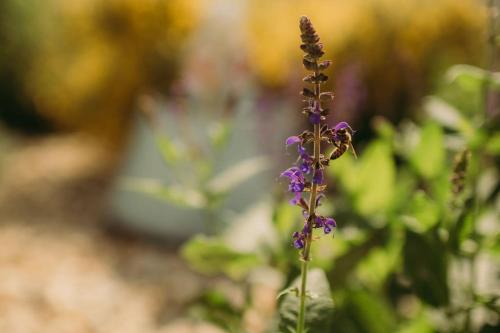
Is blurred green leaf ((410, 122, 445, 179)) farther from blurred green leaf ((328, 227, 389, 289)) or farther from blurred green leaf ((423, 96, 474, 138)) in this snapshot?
blurred green leaf ((328, 227, 389, 289))

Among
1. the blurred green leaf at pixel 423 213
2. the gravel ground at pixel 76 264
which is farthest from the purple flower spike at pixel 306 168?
the gravel ground at pixel 76 264

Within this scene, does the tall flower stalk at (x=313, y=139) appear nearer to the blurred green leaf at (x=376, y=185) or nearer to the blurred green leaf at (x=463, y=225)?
the blurred green leaf at (x=463, y=225)

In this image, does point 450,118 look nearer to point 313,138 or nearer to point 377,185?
point 377,185

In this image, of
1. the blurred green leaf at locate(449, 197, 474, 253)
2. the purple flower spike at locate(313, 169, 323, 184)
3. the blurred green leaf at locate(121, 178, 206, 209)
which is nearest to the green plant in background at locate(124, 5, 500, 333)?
the blurred green leaf at locate(449, 197, 474, 253)

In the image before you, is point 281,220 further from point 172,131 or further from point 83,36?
point 83,36

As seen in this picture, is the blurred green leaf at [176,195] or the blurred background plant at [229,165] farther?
the blurred green leaf at [176,195]

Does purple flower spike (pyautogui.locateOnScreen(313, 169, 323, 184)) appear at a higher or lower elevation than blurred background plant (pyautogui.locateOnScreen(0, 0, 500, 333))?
lower

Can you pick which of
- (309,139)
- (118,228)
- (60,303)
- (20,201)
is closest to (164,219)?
(118,228)
